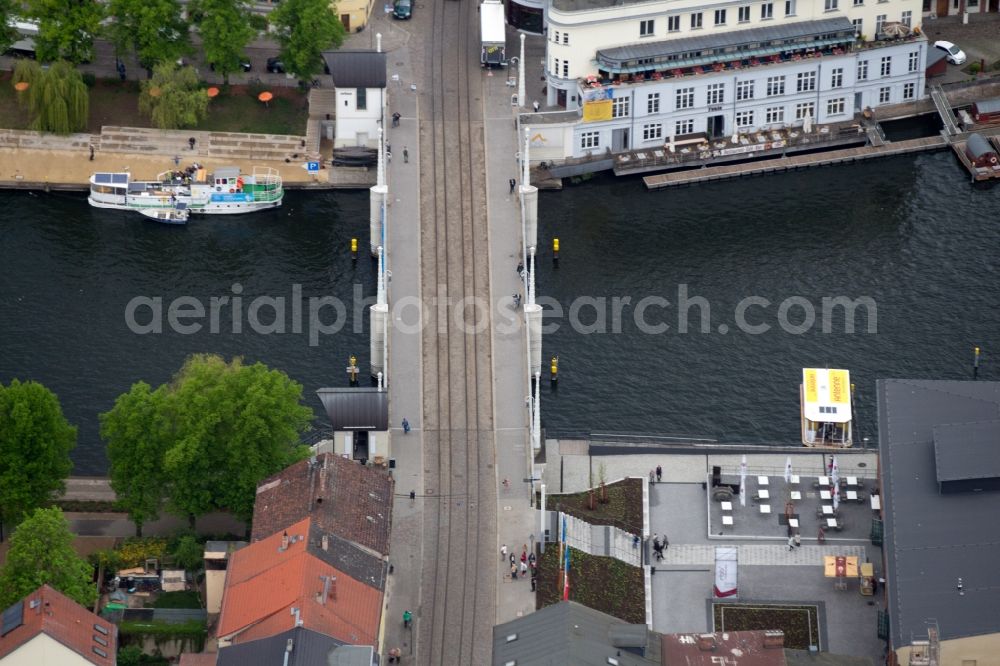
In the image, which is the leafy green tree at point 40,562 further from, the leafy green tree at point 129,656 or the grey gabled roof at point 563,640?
the grey gabled roof at point 563,640

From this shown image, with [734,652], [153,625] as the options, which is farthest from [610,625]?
[153,625]

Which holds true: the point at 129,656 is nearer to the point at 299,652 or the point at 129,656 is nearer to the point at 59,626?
the point at 59,626

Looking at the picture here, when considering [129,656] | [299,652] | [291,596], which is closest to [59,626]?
[129,656]

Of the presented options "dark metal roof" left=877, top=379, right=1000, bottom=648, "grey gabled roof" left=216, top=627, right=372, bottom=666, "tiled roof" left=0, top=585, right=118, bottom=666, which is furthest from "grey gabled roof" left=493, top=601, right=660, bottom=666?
"tiled roof" left=0, top=585, right=118, bottom=666

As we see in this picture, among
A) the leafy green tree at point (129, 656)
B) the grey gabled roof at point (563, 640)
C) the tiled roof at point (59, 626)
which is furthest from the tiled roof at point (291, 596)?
the grey gabled roof at point (563, 640)

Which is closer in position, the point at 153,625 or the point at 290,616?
the point at 290,616

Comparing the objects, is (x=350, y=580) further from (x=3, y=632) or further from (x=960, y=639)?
(x=960, y=639)

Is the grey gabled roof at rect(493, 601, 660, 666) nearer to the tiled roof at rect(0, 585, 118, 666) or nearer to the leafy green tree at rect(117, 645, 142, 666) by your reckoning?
the leafy green tree at rect(117, 645, 142, 666)
